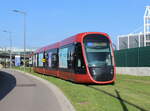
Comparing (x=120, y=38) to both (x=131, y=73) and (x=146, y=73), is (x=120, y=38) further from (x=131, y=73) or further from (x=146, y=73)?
(x=146, y=73)

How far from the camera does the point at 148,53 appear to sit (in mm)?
34031

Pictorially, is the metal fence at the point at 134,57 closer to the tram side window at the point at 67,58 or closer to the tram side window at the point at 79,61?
the tram side window at the point at 67,58

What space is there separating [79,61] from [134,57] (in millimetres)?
16157

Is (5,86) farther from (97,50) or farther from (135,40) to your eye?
(135,40)

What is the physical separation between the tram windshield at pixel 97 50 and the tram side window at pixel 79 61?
45cm

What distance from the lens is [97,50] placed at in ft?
72.0

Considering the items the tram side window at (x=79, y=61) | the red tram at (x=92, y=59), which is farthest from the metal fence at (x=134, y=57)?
the tram side window at (x=79, y=61)

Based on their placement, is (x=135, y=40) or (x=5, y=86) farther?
(x=135, y=40)

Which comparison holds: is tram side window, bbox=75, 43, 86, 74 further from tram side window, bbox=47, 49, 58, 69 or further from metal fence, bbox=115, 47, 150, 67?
metal fence, bbox=115, 47, 150, 67

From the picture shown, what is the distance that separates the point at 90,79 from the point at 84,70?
2.34 feet

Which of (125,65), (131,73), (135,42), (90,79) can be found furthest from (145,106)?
(135,42)

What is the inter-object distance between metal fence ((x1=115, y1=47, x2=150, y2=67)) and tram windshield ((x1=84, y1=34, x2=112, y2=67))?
1240 cm

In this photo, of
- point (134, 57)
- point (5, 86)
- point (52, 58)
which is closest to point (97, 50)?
point (5, 86)

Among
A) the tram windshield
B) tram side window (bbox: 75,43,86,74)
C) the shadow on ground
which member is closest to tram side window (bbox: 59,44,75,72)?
tram side window (bbox: 75,43,86,74)
